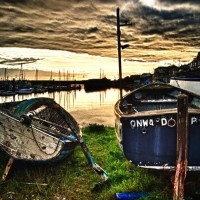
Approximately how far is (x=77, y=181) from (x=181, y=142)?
132 inches

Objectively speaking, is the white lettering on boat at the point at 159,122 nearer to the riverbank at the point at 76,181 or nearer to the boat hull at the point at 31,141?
the riverbank at the point at 76,181

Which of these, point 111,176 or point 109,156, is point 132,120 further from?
point 109,156

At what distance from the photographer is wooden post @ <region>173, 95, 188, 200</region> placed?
555 centimetres

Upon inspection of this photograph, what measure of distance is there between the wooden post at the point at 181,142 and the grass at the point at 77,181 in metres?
0.63

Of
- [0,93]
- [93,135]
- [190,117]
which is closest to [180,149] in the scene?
[190,117]

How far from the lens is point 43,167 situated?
8609 mm

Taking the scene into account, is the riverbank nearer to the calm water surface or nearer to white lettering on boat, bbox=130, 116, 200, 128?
white lettering on boat, bbox=130, 116, 200, 128

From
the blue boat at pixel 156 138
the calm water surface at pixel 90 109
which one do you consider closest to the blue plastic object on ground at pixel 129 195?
the blue boat at pixel 156 138

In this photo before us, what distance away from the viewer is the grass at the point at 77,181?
664 cm

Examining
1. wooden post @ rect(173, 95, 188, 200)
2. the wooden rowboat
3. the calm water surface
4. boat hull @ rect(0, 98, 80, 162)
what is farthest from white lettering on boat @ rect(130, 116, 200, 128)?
the calm water surface

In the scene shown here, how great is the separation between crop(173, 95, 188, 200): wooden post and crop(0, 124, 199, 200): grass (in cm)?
63

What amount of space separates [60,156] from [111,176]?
1.54 m

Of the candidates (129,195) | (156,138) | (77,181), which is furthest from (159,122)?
(77,181)

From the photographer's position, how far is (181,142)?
18.5 ft
